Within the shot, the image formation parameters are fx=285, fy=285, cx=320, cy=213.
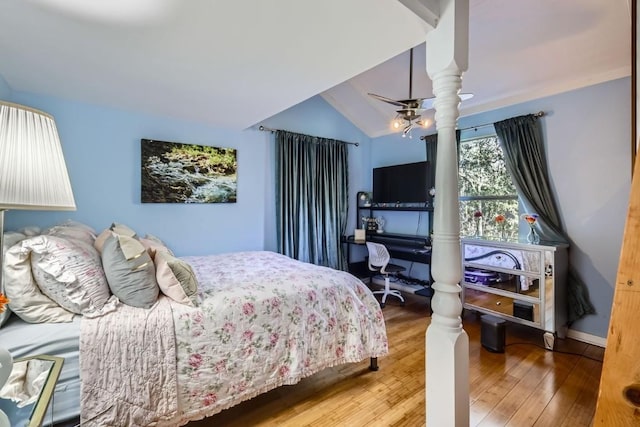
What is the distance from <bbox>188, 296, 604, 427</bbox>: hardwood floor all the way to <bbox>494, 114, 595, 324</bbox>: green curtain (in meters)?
0.46

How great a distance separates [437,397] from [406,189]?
Result: 3.29 meters

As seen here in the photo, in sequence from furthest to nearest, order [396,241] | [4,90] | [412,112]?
1. [396,241]
2. [412,112]
3. [4,90]

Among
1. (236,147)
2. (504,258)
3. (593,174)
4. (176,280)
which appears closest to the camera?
(176,280)

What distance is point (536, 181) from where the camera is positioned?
300 centimetres

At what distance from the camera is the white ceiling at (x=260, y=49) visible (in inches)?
55.3

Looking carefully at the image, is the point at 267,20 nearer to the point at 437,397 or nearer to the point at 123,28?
the point at 123,28

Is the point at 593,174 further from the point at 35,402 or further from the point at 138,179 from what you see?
the point at 138,179

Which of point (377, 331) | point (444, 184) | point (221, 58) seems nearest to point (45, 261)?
point (221, 58)

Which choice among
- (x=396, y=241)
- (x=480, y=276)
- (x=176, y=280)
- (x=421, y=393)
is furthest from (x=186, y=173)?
(x=480, y=276)

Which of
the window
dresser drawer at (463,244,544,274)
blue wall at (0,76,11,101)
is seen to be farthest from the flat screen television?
blue wall at (0,76,11,101)

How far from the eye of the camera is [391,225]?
458 cm

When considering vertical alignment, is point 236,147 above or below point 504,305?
above

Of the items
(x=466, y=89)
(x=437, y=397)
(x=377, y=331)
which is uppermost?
(x=466, y=89)

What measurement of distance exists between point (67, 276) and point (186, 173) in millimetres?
1947
